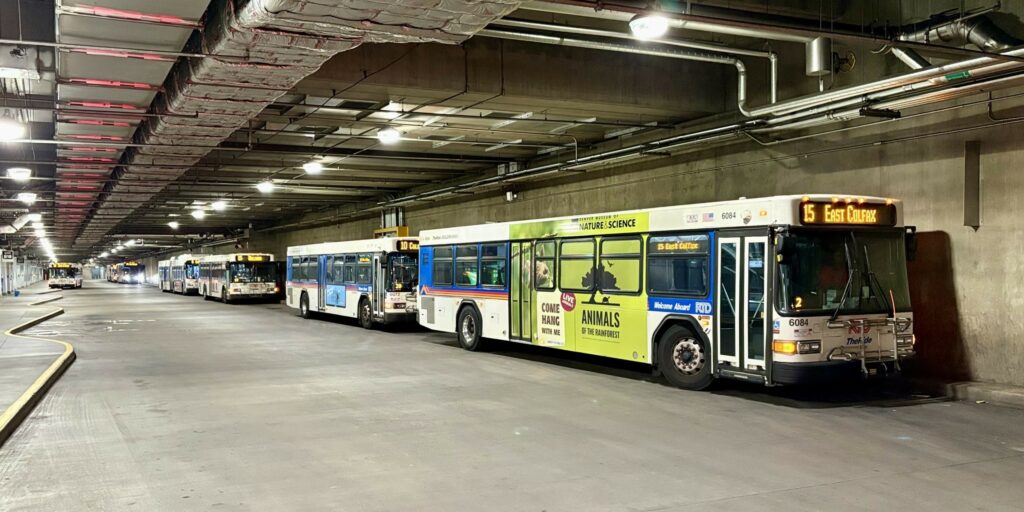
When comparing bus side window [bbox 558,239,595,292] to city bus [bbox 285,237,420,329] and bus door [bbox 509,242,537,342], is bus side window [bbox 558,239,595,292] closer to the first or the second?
bus door [bbox 509,242,537,342]

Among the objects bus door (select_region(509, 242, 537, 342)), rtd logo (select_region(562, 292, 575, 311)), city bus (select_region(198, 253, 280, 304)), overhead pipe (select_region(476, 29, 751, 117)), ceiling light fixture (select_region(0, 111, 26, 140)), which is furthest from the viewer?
city bus (select_region(198, 253, 280, 304))

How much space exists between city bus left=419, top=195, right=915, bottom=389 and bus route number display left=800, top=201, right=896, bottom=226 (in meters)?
0.02

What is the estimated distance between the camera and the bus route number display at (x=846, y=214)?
11.0m

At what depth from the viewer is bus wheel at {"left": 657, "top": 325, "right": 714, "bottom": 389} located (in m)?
12.1

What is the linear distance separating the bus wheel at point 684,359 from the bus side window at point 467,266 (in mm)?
6488

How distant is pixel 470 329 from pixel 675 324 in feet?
23.0

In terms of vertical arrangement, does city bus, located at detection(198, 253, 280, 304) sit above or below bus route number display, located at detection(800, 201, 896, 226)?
below

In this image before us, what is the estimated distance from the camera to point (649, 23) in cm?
904

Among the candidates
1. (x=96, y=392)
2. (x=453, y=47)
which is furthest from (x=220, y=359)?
(x=453, y=47)

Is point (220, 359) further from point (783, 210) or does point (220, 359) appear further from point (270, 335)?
point (783, 210)

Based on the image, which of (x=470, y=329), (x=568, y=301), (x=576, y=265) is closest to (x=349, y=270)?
(x=470, y=329)

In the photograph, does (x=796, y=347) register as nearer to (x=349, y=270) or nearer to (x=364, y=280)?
(x=364, y=280)

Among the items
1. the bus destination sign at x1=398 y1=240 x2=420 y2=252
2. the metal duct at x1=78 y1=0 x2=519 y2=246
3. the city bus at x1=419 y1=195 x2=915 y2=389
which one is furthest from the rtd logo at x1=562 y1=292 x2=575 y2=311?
the bus destination sign at x1=398 y1=240 x2=420 y2=252

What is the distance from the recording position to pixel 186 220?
49.8 m
